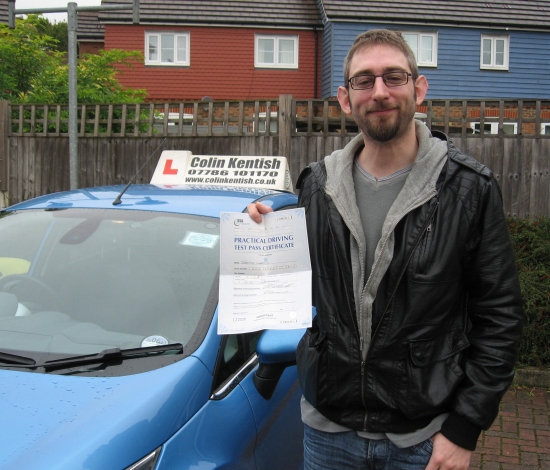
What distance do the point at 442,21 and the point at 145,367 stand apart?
64.4ft

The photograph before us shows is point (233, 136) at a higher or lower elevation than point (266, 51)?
lower

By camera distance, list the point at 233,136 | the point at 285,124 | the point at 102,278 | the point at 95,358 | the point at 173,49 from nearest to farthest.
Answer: the point at 95,358 → the point at 102,278 → the point at 285,124 → the point at 233,136 → the point at 173,49

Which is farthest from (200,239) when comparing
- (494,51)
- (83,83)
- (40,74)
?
(494,51)

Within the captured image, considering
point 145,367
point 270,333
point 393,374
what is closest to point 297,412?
point 270,333

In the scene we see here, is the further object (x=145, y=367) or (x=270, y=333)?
(x=270, y=333)

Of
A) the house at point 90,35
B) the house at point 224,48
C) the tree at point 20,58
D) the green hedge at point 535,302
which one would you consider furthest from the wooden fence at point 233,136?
the house at point 90,35

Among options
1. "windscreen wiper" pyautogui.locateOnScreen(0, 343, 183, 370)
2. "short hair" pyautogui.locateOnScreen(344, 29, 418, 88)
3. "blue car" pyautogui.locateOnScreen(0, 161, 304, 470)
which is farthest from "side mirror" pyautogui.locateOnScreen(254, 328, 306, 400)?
"short hair" pyautogui.locateOnScreen(344, 29, 418, 88)

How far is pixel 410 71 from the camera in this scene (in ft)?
6.16

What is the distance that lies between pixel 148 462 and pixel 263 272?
0.65 metres

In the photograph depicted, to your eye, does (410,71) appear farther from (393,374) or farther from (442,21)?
(442,21)

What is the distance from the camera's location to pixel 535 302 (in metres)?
5.18

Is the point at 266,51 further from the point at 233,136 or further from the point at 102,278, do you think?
the point at 102,278

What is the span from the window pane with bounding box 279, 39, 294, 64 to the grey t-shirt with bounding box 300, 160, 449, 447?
19812mm

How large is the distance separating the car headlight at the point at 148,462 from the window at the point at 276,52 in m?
19.9
